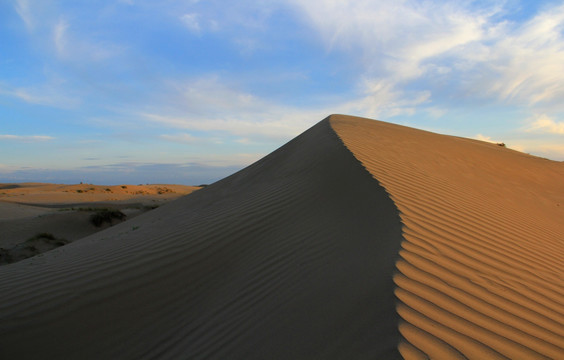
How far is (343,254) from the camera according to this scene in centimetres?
317

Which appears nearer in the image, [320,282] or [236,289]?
[320,282]

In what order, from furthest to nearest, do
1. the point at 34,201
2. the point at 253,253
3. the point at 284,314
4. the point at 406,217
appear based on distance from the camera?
the point at 34,201, the point at 253,253, the point at 406,217, the point at 284,314

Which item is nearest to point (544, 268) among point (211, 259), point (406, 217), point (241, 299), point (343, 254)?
point (406, 217)

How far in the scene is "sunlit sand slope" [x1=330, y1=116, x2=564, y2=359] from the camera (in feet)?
6.57

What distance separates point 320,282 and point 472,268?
1.22 meters

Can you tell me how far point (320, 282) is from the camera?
2.81 meters

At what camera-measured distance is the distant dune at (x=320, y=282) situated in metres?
2.15

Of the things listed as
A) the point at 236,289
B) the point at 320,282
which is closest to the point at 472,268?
the point at 320,282

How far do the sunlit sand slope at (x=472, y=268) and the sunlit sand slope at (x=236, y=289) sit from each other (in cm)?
10

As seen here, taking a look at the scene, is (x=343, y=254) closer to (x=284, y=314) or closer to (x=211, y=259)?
(x=284, y=314)

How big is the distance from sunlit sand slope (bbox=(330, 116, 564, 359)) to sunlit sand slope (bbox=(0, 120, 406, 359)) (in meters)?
0.10

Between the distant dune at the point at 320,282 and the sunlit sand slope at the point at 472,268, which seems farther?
the distant dune at the point at 320,282

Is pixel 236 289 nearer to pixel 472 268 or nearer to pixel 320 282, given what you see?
pixel 320 282

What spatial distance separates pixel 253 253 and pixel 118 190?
941 inches
